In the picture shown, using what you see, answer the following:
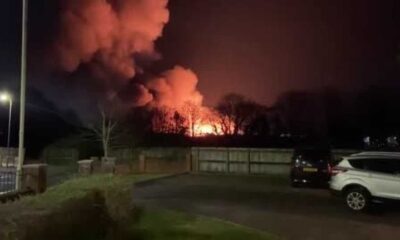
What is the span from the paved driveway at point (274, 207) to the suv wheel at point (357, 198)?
0.34 m

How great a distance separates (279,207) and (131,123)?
29.3 m

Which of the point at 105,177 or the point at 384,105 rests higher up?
the point at 384,105

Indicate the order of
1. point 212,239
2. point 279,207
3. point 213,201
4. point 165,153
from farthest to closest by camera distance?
point 165,153
point 213,201
point 279,207
point 212,239

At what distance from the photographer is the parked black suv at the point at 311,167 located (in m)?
26.4

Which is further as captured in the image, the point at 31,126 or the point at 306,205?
the point at 31,126

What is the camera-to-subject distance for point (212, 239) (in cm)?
1341

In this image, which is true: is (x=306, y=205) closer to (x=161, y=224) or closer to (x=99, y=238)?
(x=161, y=224)

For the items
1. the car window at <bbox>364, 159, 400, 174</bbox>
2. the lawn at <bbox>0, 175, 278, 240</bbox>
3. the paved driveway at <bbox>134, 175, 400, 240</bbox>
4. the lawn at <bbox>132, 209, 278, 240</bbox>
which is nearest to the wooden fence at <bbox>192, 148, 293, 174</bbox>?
the paved driveway at <bbox>134, 175, 400, 240</bbox>

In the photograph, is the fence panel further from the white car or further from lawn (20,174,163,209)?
the white car

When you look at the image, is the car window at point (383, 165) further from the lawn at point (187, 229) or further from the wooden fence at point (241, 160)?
the wooden fence at point (241, 160)

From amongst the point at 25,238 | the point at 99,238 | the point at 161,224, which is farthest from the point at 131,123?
the point at 25,238

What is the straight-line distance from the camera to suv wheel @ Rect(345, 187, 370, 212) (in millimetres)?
17953

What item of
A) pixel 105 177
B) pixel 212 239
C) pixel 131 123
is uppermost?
pixel 131 123

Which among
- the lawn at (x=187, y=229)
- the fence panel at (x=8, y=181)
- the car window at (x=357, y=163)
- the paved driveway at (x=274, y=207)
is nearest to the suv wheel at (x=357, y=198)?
the paved driveway at (x=274, y=207)
